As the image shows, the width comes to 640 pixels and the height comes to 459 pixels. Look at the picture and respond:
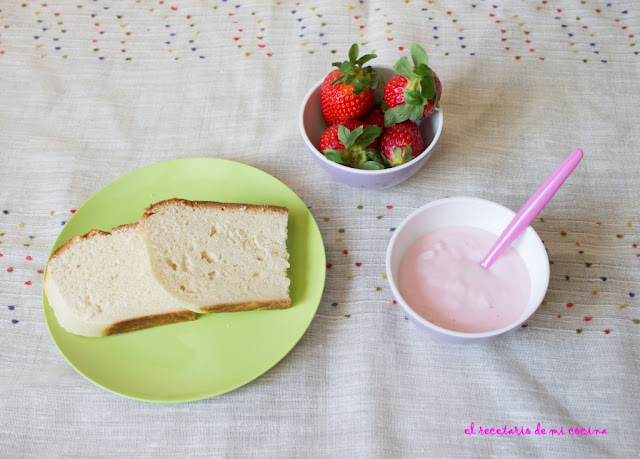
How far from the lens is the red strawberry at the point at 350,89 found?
1037mm

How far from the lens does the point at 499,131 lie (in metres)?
1.25

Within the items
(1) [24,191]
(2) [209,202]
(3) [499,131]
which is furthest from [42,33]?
(3) [499,131]

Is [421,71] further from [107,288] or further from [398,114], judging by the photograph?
[107,288]

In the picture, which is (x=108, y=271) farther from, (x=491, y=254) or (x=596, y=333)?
(x=596, y=333)

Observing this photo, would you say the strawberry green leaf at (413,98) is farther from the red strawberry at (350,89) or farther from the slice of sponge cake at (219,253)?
the slice of sponge cake at (219,253)

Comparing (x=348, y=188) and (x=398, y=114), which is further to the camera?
(x=348, y=188)

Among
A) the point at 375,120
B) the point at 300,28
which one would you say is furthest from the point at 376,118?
the point at 300,28

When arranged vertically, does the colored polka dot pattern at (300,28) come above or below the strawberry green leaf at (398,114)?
below

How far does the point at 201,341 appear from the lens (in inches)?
38.5

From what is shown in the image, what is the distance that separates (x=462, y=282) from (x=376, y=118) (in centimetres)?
38

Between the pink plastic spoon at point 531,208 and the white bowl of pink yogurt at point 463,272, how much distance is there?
0.09ft

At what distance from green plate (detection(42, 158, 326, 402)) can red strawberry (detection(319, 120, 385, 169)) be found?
0.14 metres

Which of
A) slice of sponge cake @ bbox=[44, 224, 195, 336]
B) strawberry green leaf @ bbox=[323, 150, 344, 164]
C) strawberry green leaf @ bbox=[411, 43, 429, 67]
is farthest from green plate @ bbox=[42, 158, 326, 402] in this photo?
strawberry green leaf @ bbox=[411, 43, 429, 67]

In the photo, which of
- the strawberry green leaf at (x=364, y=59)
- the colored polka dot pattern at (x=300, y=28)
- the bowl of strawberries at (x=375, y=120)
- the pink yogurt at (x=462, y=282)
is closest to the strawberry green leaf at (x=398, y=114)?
the bowl of strawberries at (x=375, y=120)
